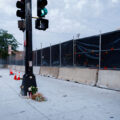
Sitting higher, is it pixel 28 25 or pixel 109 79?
pixel 28 25

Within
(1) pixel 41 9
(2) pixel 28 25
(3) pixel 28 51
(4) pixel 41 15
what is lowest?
(3) pixel 28 51

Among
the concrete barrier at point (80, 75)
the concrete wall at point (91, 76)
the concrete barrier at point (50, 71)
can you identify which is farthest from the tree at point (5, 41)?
the concrete barrier at point (80, 75)

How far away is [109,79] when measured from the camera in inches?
275

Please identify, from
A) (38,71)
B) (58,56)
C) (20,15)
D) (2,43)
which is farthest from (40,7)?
(2,43)

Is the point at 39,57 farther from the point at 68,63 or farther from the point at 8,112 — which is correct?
the point at 8,112

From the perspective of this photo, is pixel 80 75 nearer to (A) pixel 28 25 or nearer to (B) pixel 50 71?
(B) pixel 50 71

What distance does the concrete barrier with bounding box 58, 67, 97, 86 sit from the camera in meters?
7.99

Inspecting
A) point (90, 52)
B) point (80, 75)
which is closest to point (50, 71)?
point (80, 75)

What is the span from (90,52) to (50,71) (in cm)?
509

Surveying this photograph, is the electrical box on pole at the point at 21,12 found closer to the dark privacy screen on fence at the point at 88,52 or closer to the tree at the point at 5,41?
the dark privacy screen on fence at the point at 88,52

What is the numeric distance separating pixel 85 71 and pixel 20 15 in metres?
5.19

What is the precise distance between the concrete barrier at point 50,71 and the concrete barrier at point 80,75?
0.63 metres

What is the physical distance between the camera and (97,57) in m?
8.23

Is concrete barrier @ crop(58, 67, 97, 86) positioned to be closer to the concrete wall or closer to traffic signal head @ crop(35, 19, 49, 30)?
the concrete wall
